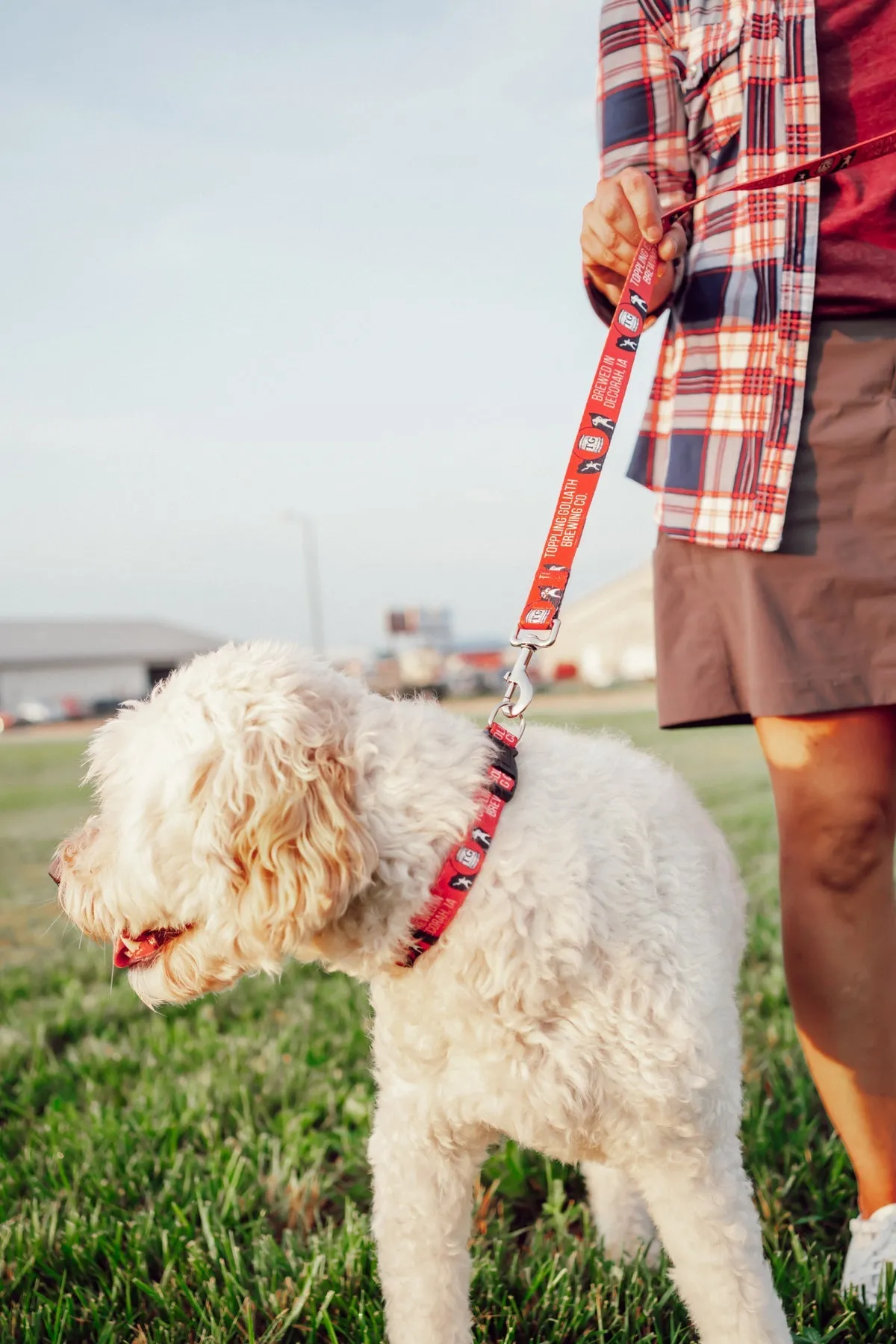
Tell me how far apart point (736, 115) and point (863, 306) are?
527 mm

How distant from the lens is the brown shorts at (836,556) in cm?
215

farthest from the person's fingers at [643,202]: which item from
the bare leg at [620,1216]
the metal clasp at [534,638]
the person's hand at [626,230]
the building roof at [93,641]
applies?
the building roof at [93,641]

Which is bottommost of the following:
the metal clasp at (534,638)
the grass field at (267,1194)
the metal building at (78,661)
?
the metal building at (78,661)

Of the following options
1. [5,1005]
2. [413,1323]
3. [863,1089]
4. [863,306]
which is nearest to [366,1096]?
[413,1323]

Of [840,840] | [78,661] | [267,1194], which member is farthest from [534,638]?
[78,661]

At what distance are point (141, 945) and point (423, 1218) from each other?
2.48ft

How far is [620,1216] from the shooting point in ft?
8.32

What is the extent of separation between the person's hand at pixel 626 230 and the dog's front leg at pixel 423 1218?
185cm

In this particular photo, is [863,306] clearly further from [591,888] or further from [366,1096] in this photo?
[366,1096]

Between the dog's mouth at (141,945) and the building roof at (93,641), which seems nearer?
the dog's mouth at (141,945)

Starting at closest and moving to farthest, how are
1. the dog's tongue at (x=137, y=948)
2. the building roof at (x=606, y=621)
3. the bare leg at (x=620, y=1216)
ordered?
the dog's tongue at (x=137, y=948)
the bare leg at (x=620, y=1216)
the building roof at (x=606, y=621)

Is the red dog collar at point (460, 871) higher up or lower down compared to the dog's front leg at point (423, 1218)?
higher up

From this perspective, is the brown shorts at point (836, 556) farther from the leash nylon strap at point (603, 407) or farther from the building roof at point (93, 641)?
the building roof at point (93, 641)

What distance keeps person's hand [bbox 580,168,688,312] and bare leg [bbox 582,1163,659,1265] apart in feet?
6.91
